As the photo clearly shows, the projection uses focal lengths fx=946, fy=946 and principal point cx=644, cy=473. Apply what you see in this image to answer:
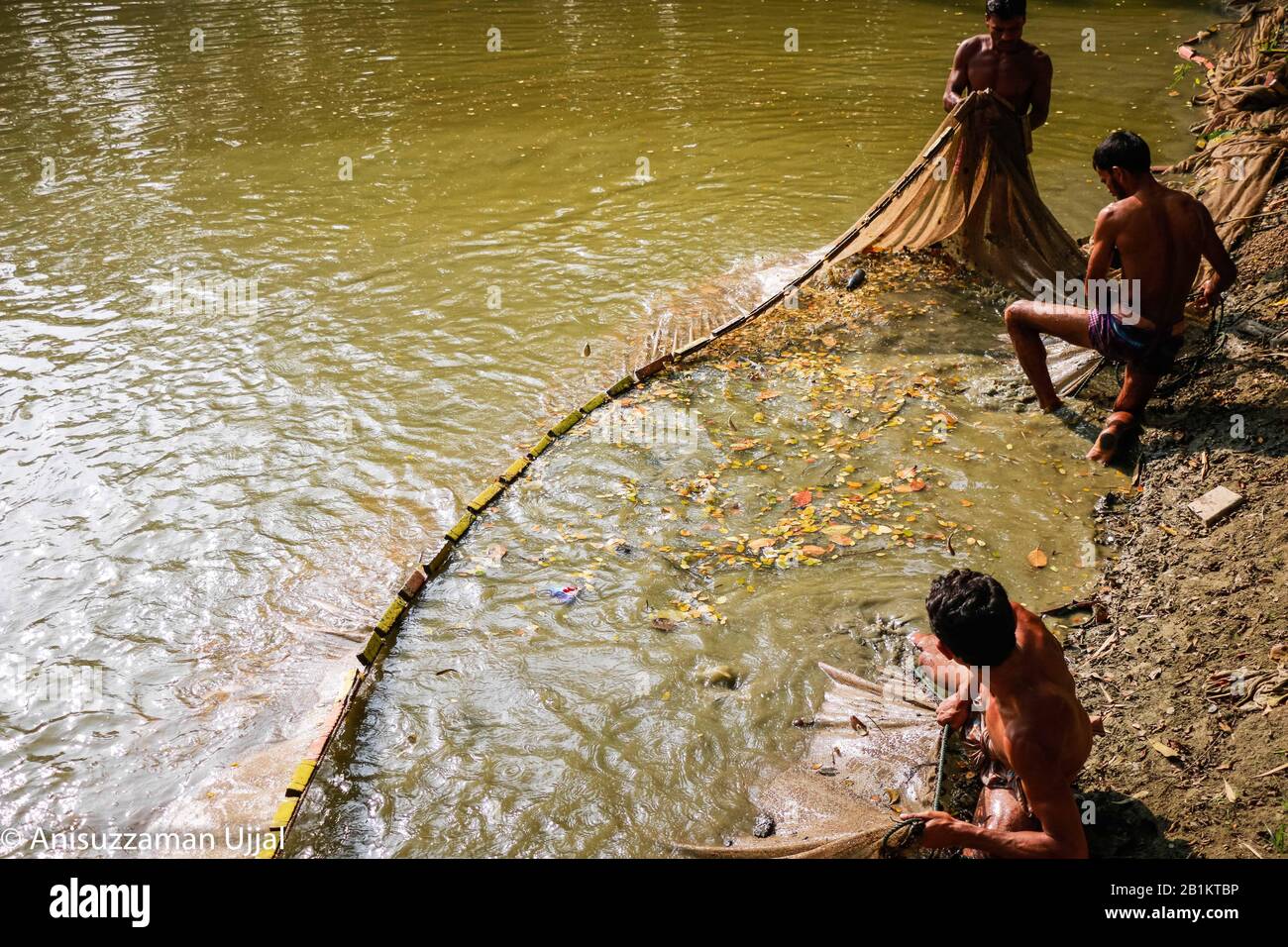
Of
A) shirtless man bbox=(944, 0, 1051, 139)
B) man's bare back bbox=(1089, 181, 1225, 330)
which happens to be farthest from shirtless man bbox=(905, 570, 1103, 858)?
shirtless man bbox=(944, 0, 1051, 139)

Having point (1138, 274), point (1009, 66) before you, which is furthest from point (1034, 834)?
point (1009, 66)

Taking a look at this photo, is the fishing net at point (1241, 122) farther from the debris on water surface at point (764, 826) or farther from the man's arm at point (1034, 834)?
the debris on water surface at point (764, 826)

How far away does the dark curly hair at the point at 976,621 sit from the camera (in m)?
3.01

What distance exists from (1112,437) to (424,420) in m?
4.55

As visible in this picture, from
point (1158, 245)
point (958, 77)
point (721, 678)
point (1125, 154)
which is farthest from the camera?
point (958, 77)

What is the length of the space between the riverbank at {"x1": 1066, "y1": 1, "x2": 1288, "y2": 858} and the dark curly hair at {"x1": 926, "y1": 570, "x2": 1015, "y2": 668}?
0.96 m

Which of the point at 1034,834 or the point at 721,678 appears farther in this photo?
the point at 721,678

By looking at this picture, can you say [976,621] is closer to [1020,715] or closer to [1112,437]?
[1020,715]

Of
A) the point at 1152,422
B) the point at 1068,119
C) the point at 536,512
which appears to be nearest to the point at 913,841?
the point at 536,512

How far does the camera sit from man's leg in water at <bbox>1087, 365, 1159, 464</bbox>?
558 centimetres

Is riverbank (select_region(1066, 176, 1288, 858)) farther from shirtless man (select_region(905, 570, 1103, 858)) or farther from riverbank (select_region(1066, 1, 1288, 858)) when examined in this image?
shirtless man (select_region(905, 570, 1103, 858))

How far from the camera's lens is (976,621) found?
3.01 metres

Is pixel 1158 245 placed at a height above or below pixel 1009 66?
below

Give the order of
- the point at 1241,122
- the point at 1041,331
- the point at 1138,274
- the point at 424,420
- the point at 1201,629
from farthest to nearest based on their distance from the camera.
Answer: the point at 1241,122, the point at 424,420, the point at 1041,331, the point at 1138,274, the point at 1201,629
